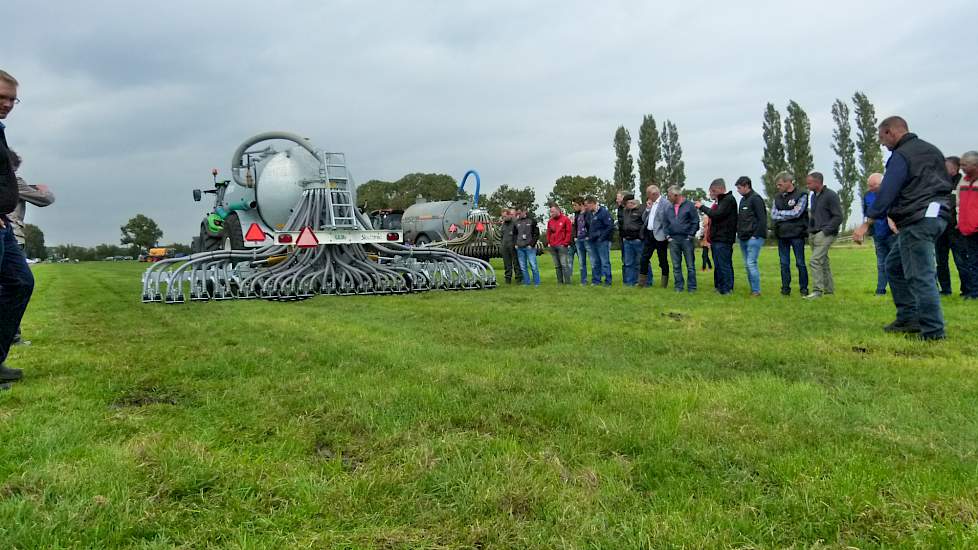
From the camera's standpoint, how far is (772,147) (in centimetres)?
4547

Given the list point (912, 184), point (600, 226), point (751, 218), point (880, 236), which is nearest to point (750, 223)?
point (751, 218)

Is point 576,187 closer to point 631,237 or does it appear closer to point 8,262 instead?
point 631,237

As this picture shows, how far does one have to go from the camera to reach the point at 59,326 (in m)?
7.21

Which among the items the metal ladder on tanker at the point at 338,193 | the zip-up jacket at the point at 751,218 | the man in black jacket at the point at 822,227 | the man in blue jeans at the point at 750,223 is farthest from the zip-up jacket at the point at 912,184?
the metal ladder on tanker at the point at 338,193

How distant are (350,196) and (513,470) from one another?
9.80 m

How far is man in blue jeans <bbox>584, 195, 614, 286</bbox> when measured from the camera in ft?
38.2

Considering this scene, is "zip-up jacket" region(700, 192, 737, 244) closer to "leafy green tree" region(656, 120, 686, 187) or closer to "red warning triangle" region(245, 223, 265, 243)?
"red warning triangle" region(245, 223, 265, 243)

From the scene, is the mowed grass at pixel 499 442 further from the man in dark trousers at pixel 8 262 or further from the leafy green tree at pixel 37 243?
the leafy green tree at pixel 37 243

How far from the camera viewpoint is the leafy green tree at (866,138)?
43.5 metres

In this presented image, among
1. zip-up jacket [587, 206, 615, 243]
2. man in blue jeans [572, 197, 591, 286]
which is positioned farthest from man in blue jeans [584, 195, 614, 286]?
man in blue jeans [572, 197, 591, 286]

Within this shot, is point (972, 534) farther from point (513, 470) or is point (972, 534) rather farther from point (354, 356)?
point (354, 356)

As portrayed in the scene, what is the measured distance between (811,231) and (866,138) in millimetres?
42994

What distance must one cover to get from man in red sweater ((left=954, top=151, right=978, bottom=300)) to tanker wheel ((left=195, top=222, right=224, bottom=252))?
46.7ft

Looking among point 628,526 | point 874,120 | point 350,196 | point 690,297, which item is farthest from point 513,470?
point 874,120
